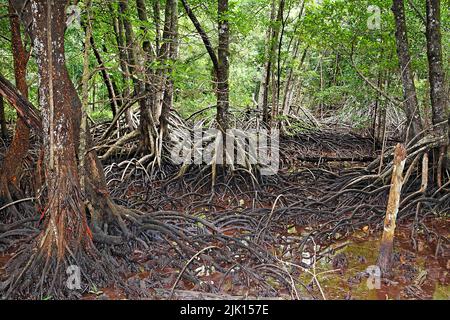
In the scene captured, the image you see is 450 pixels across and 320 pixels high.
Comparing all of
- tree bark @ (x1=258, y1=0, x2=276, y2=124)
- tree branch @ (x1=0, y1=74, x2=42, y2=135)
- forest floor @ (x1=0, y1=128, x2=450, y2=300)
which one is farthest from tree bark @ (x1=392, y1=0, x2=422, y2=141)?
tree branch @ (x1=0, y1=74, x2=42, y2=135)

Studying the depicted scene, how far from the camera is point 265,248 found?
405 centimetres

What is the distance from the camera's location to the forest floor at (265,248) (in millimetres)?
3275

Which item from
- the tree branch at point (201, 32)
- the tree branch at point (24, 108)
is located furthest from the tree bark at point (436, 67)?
the tree branch at point (24, 108)

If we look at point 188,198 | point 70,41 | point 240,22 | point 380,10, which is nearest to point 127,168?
point 188,198

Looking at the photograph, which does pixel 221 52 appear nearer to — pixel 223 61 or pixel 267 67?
pixel 223 61

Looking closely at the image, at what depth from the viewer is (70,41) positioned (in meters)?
7.97

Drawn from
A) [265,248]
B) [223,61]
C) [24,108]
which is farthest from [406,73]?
[24,108]

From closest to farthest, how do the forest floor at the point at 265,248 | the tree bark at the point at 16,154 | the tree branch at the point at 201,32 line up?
the forest floor at the point at 265,248 < the tree bark at the point at 16,154 < the tree branch at the point at 201,32

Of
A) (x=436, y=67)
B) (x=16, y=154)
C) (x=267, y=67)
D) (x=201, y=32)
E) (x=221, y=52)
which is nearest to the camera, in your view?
(x=16, y=154)

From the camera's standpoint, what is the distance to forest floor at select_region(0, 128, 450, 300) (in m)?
3.28

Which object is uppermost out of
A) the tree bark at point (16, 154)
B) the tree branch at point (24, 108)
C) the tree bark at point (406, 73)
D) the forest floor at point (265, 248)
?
the tree bark at point (406, 73)

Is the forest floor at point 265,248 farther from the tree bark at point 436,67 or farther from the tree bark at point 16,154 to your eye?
the tree bark at point 436,67
